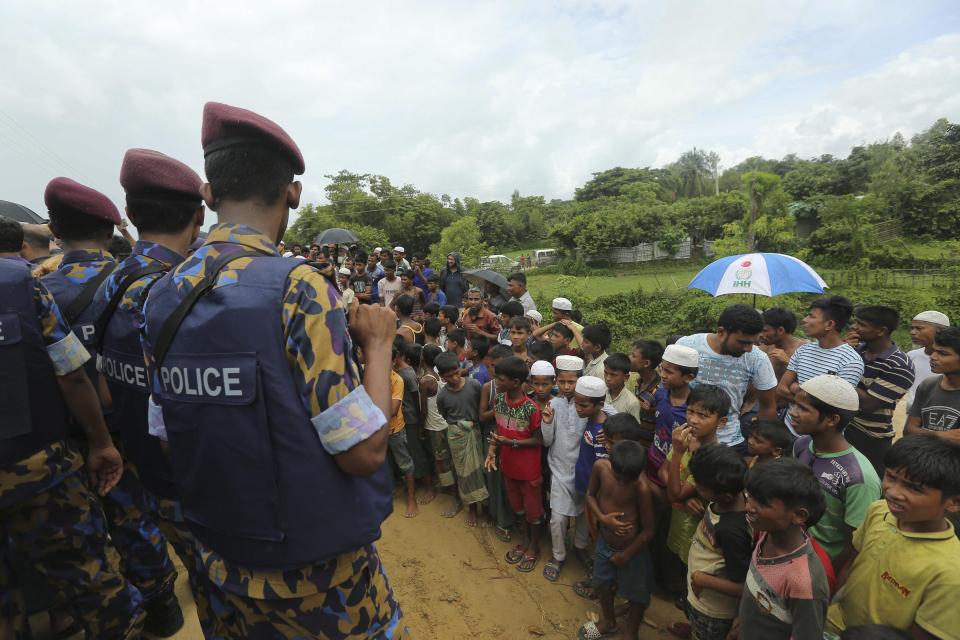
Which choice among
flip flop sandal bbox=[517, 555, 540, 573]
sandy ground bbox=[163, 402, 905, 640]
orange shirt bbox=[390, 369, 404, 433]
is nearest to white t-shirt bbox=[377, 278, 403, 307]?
orange shirt bbox=[390, 369, 404, 433]

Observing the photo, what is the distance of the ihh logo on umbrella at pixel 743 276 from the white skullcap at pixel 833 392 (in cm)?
328

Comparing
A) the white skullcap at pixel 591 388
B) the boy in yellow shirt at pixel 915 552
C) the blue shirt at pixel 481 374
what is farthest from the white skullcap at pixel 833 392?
the blue shirt at pixel 481 374

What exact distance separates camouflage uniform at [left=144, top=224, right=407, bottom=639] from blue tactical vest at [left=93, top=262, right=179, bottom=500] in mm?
931

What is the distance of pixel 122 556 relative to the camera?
2.74m

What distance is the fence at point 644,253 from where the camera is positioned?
30812 millimetres

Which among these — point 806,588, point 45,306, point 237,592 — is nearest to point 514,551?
point 806,588

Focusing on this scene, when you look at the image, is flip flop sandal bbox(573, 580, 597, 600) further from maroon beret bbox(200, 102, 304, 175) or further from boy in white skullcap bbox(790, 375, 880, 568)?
maroon beret bbox(200, 102, 304, 175)

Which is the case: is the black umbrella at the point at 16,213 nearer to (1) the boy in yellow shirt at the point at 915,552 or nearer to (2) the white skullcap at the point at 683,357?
(2) the white skullcap at the point at 683,357

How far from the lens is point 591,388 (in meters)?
3.29

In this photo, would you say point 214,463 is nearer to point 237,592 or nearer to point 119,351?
point 237,592

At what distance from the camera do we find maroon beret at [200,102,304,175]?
4.47ft

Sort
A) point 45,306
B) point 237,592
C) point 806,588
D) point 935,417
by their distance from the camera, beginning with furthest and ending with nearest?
1. point 935,417
2. point 45,306
3. point 806,588
4. point 237,592

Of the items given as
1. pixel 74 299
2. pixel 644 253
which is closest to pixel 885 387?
pixel 74 299

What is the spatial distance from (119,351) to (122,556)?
4.60 feet
